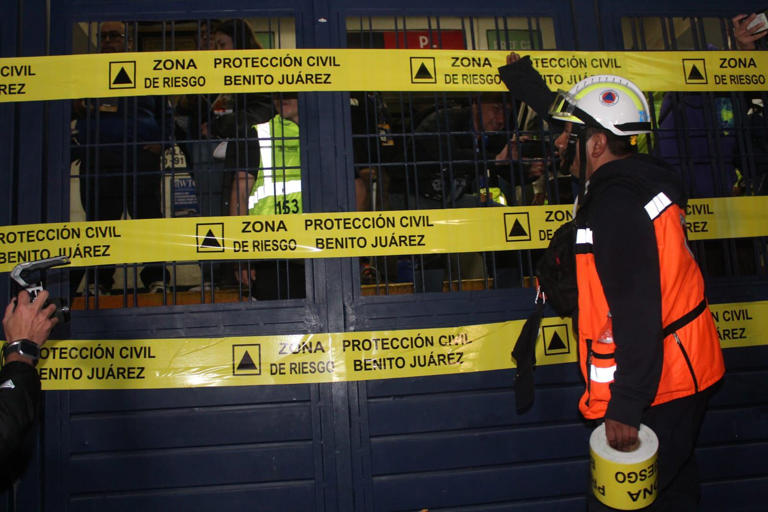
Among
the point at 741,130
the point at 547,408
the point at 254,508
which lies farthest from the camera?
the point at 741,130

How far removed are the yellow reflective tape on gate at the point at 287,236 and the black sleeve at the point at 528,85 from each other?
657mm

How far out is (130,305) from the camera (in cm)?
371

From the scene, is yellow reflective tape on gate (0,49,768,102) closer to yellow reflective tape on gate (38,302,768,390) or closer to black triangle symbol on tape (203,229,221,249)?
black triangle symbol on tape (203,229,221,249)

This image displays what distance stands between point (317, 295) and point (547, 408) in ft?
5.13

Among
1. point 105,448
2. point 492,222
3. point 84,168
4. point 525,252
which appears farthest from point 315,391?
point 84,168

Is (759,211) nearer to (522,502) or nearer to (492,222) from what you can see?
(492,222)

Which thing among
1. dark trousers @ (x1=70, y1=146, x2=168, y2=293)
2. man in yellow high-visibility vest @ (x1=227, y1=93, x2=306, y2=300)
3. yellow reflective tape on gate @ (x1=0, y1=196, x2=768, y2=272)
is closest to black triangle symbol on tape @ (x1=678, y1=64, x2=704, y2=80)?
yellow reflective tape on gate @ (x1=0, y1=196, x2=768, y2=272)

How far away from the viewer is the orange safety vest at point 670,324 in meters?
2.42

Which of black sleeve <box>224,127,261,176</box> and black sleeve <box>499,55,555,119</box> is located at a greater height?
black sleeve <box>499,55,555,119</box>

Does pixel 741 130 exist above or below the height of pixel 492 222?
above

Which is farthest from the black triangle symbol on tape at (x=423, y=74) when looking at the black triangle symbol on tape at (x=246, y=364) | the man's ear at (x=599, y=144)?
the black triangle symbol on tape at (x=246, y=364)

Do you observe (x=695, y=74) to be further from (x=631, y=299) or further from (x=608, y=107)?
(x=631, y=299)

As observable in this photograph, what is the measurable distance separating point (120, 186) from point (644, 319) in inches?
122

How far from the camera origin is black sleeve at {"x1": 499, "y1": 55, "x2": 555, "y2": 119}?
3.72 metres
